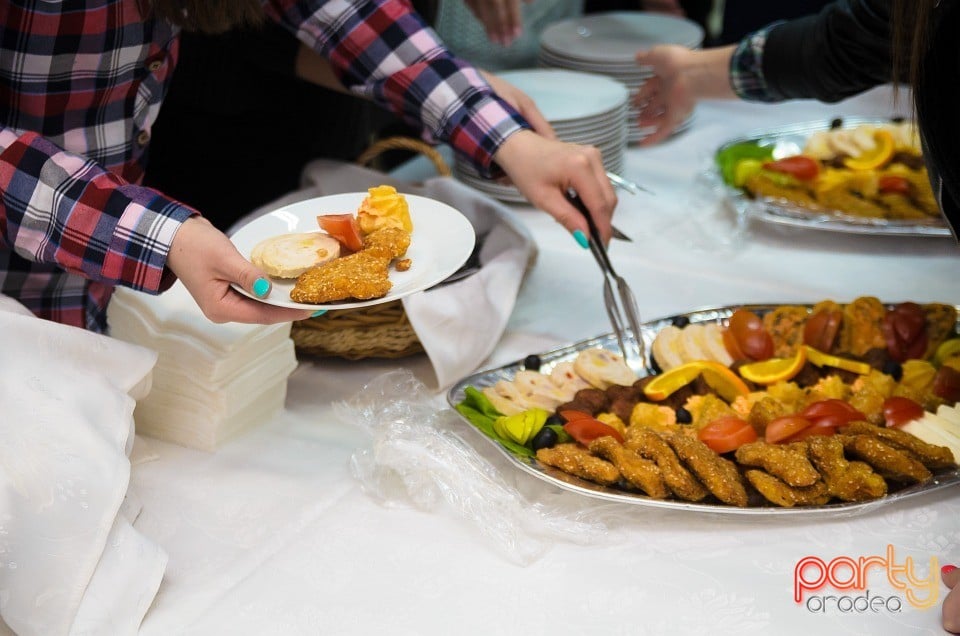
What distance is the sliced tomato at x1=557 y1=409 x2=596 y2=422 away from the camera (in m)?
1.48

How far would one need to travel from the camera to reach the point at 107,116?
1.53m

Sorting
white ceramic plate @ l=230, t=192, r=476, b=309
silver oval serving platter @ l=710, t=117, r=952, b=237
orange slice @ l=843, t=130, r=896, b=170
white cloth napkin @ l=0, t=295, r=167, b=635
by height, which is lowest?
silver oval serving platter @ l=710, t=117, r=952, b=237

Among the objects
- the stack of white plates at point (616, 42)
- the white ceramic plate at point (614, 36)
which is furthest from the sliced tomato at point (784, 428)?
the white ceramic plate at point (614, 36)

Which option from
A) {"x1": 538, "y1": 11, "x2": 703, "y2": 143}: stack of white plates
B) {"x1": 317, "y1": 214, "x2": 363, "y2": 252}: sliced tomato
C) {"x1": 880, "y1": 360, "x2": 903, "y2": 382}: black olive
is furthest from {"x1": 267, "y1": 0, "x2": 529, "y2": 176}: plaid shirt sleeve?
{"x1": 538, "y1": 11, "x2": 703, "y2": 143}: stack of white plates

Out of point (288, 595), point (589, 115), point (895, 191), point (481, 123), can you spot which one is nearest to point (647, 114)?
point (589, 115)

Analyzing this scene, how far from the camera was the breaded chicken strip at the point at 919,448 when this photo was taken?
54.6 inches

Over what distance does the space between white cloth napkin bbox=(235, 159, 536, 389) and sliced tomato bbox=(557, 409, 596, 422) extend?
0.89ft

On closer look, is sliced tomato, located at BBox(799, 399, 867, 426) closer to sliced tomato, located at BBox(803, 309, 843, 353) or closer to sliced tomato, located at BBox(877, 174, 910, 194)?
sliced tomato, located at BBox(803, 309, 843, 353)

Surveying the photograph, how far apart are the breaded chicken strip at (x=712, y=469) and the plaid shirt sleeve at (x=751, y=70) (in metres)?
1.13

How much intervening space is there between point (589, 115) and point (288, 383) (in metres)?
0.98

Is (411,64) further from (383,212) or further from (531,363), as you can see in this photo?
(531,363)

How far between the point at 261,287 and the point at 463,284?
0.58 m

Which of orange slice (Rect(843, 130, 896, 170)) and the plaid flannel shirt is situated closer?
the plaid flannel shirt

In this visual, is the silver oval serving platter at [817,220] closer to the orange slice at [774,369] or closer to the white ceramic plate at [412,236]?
the orange slice at [774,369]
